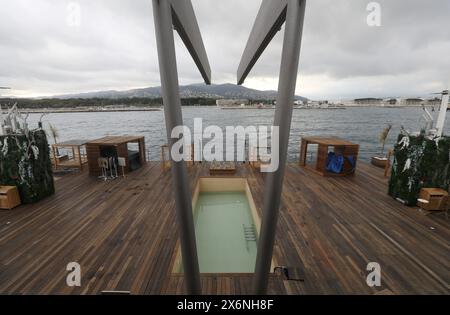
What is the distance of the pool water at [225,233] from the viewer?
12.8 ft

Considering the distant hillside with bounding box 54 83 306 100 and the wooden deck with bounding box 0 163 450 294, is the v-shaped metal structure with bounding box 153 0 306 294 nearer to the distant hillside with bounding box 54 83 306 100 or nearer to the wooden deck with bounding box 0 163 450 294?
the distant hillside with bounding box 54 83 306 100

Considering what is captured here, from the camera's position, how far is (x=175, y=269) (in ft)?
9.80

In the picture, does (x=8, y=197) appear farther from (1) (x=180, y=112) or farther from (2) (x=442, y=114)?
(2) (x=442, y=114)

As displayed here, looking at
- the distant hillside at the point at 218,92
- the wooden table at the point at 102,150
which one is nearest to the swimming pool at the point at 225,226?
the wooden table at the point at 102,150

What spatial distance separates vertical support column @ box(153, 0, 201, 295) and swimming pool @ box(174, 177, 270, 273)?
192 centimetres

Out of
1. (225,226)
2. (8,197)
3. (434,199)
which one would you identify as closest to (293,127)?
(434,199)

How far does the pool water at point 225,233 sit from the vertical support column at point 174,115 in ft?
8.88

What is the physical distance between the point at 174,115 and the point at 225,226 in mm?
4570

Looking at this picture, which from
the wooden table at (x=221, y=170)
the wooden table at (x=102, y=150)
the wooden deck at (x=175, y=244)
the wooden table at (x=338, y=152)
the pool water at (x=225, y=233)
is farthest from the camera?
the wooden table at (x=221, y=170)

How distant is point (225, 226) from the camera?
5289 millimetres

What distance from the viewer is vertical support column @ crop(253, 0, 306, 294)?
126 cm

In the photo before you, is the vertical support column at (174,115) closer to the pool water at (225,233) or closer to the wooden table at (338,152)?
the pool water at (225,233)

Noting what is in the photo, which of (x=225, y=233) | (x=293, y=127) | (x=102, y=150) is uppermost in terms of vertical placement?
(x=102, y=150)

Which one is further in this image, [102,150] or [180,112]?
[102,150]
